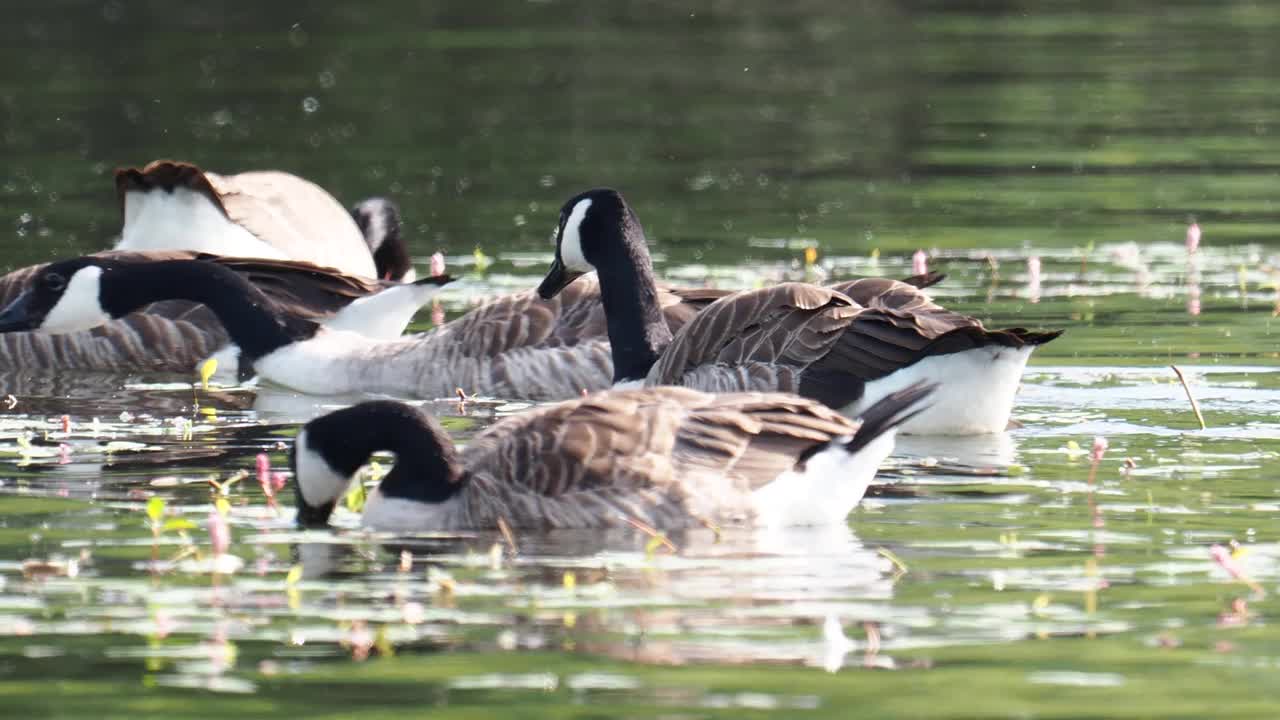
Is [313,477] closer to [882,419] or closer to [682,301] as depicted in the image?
[882,419]

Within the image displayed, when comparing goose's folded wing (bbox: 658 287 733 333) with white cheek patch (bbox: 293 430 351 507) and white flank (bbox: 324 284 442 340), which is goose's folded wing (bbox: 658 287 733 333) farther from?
white cheek patch (bbox: 293 430 351 507)

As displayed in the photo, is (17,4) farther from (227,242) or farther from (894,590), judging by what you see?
(894,590)

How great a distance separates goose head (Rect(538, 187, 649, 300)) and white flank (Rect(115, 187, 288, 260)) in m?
4.88

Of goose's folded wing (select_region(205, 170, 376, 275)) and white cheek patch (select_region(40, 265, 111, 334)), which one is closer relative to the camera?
white cheek patch (select_region(40, 265, 111, 334))

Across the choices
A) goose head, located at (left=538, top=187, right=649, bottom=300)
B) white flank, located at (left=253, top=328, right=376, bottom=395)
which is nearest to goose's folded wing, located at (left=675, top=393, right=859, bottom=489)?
goose head, located at (left=538, top=187, right=649, bottom=300)

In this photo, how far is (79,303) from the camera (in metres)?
16.8

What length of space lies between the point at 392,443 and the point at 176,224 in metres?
8.87

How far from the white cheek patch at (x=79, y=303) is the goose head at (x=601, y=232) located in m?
3.34

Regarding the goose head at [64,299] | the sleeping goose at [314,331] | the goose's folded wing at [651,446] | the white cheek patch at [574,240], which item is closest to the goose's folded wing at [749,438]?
the goose's folded wing at [651,446]

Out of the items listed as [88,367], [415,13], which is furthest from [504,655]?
[415,13]

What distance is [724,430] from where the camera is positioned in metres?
11.2

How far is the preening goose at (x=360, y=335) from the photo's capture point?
53.4ft

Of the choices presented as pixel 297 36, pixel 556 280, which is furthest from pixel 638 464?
pixel 297 36

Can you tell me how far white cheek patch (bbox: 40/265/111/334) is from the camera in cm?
1678
